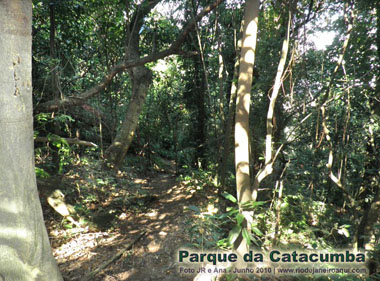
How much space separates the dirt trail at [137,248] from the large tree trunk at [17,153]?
153 cm

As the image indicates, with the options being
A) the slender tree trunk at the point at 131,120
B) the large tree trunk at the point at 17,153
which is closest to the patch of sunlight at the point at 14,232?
the large tree trunk at the point at 17,153

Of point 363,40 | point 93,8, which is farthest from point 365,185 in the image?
point 93,8

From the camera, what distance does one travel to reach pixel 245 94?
3115mm

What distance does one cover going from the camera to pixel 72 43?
6.72 metres

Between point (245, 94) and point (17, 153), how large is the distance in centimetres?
246

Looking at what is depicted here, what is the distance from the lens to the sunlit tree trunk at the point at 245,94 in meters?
3.06

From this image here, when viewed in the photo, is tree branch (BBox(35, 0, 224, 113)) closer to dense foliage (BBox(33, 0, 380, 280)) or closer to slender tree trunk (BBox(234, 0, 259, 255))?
dense foliage (BBox(33, 0, 380, 280))

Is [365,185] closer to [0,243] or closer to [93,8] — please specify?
[0,243]

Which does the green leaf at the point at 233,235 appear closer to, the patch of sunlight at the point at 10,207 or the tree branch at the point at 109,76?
the patch of sunlight at the point at 10,207

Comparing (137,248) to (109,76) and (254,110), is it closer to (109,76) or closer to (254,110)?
(109,76)

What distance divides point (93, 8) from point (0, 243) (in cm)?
579

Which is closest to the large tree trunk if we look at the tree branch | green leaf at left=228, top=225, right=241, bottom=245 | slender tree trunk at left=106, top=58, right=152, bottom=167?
green leaf at left=228, top=225, right=241, bottom=245

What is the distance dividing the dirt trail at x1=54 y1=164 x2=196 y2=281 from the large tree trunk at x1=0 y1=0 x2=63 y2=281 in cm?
153

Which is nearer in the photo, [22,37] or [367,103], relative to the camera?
[22,37]
